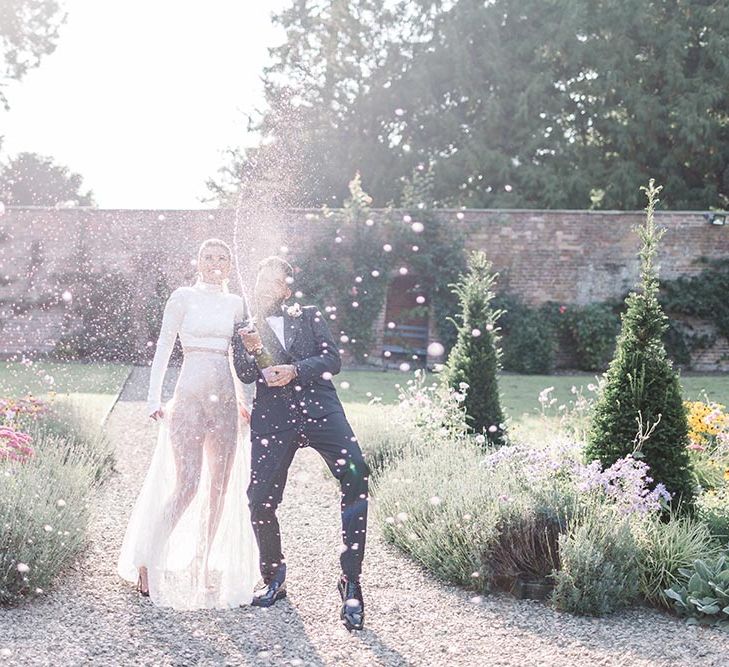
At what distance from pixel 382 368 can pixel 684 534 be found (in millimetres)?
13839

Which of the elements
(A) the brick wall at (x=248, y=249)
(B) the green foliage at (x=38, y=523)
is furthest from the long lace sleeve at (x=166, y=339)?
(A) the brick wall at (x=248, y=249)

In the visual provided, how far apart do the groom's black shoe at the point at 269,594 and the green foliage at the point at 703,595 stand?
1944 mm

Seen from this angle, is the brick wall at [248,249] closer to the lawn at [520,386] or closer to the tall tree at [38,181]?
the lawn at [520,386]

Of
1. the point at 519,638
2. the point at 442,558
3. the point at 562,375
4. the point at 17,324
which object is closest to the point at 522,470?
the point at 442,558

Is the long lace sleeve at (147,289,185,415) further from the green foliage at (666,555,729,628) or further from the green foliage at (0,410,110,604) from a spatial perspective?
the green foliage at (666,555,729,628)

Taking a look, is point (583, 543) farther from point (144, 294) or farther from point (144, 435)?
point (144, 294)

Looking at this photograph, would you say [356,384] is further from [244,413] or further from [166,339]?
[166,339]

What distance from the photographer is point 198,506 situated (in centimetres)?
462

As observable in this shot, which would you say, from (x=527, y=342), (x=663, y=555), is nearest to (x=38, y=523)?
(x=663, y=555)

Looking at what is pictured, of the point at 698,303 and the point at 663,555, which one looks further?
the point at 698,303

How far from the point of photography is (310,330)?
4434 mm

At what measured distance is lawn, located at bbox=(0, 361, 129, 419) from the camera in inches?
503

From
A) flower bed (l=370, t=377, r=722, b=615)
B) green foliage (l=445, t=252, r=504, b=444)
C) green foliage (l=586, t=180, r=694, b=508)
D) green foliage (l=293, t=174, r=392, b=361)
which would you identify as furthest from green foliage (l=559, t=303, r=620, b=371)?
flower bed (l=370, t=377, r=722, b=615)

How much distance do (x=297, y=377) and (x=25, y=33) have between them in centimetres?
2151
